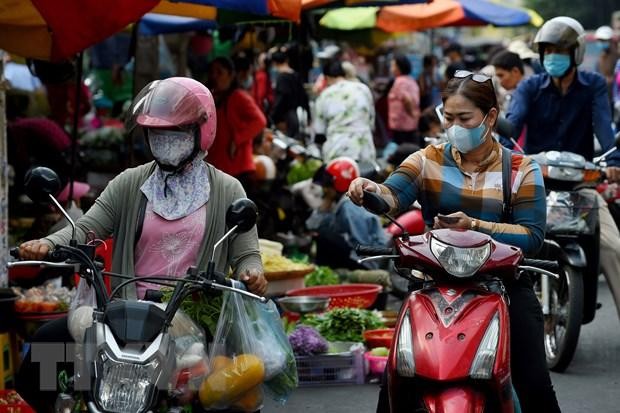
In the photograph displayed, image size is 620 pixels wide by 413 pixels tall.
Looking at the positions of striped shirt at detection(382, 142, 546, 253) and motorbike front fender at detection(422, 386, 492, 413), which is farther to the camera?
striped shirt at detection(382, 142, 546, 253)

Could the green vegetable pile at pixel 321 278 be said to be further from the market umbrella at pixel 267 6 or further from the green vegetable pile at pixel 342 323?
the market umbrella at pixel 267 6

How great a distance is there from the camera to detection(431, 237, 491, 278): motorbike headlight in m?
4.31

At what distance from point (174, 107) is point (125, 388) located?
127 cm

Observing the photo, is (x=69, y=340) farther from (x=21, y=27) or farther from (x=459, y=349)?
(x=21, y=27)

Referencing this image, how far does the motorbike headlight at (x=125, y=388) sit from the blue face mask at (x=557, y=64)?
479 cm

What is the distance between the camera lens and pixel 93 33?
662 centimetres

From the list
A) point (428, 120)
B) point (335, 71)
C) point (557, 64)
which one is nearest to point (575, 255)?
point (557, 64)

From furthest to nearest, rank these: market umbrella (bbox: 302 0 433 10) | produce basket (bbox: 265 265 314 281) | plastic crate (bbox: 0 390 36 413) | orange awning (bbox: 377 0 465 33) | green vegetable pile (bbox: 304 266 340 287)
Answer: orange awning (bbox: 377 0 465 33), market umbrella (bbox: 302 0 433 10), green vegetable pile (bbox: 304 266 340 287), produce basket (bbox: 265 265 314 281), plastic crate (bbox: 0 390 36 413)

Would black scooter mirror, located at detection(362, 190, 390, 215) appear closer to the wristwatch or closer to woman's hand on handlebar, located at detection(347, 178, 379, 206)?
woman's hand on handlebar, located at detection(347, 178, 379, 206)

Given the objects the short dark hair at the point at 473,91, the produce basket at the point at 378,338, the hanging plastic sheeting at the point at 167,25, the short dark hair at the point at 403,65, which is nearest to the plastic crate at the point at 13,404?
the short dark hair at the point at 473,91

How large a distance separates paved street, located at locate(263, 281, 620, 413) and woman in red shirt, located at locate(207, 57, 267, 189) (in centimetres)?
456

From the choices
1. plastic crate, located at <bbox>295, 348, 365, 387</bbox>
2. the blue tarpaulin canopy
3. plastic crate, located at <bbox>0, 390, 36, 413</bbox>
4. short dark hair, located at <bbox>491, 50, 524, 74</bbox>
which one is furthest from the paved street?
the blue tarpaulin canopy

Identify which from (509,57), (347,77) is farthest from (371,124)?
(509,57)

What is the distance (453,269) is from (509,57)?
6775 millimetres
